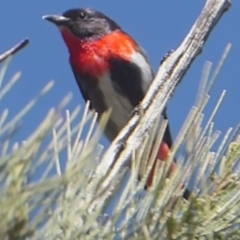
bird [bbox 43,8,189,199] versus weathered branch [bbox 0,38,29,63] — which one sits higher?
weathered branch [bbox 0,38,29,63]

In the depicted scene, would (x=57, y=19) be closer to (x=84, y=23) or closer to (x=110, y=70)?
(x=84, y=23)

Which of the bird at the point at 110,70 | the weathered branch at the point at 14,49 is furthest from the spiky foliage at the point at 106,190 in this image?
the bird at the point at 110,70

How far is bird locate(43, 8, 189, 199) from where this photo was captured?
3023 mm

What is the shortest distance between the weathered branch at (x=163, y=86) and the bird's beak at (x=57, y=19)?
2011 millimetres

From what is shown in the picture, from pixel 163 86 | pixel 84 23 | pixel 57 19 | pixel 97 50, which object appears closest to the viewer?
pixel 163 86

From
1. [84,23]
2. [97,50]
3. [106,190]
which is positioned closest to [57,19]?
[84,23]

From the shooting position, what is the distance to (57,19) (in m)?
3.43

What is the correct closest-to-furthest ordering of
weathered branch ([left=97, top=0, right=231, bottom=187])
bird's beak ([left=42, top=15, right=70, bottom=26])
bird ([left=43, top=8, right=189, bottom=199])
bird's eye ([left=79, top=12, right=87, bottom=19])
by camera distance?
weathered branch ([left=97, top=0, right=231, bottom=187]) → bird ([left=43, top=8, right=189, bottom=199]) → bird's beak ([left=42, top=15, right=70, bottom=26]) → bird's eye ([left=79, top=12, right=87, bottom=19])

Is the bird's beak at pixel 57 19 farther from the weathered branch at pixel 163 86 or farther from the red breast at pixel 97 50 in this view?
the weathered branch at pixel 163 86

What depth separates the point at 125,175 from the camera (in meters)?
0.94

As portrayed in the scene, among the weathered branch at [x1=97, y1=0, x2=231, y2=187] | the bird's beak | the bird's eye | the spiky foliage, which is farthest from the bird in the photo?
the spiky foliage

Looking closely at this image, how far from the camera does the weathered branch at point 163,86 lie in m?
1.08

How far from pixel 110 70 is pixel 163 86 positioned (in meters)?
1.81

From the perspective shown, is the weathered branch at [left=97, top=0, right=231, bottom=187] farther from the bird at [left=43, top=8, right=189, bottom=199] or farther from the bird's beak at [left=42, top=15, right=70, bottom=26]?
the bird's beak at [left=42, top=15, right=70, bottom=26]
